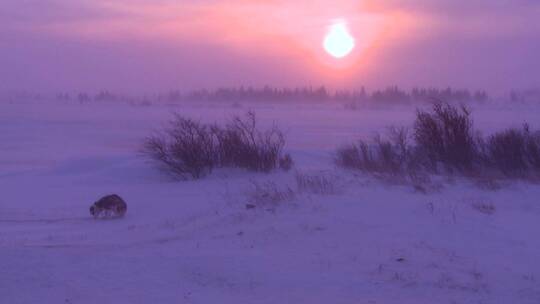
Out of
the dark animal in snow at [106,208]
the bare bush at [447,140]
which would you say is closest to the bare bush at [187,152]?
the bare bush at [447,140]

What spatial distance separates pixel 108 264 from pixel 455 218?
5.80 meters

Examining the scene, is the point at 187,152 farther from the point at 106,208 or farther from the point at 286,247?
the point at 286,247

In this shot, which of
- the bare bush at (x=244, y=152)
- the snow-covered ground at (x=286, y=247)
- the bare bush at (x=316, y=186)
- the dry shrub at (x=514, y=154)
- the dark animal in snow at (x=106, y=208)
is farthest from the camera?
the bare bush at (x=244, y=152)

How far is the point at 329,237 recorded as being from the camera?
10.8 meters

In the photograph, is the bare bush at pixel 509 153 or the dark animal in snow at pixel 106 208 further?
the bare bush at pixel 509 153

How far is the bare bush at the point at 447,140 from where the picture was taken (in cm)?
2309

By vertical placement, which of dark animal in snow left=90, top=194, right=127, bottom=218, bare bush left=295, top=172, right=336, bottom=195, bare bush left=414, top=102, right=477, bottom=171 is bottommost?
dark animal in snow left=90, top=194, right=127, bottom=218

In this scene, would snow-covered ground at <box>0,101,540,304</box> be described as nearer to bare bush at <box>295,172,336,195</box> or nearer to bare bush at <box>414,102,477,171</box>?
bare bush at <box>295,172,336,195</box>

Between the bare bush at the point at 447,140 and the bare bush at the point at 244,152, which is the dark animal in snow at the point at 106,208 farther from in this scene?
the bare bush at the point at 447,140

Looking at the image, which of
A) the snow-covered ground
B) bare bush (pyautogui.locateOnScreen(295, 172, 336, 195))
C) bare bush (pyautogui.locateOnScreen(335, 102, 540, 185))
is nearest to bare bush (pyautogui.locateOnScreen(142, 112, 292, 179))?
bare bush (pyautogui.locateOnScreen(335, 102, 540, 185))

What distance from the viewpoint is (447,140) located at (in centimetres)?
2350

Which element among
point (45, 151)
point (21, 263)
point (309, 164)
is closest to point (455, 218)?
point (21, 263)

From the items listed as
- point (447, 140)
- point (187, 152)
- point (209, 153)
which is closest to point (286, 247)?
point (187, 152)

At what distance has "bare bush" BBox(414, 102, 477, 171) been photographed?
2309 cm
